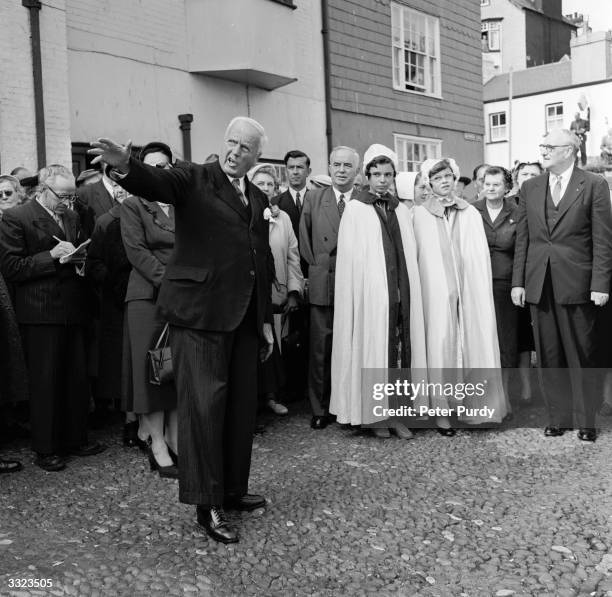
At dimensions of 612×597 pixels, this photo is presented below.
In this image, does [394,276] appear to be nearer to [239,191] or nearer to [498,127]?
[239,191]

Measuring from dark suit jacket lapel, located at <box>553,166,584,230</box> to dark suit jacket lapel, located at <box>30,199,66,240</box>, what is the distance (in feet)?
12.3

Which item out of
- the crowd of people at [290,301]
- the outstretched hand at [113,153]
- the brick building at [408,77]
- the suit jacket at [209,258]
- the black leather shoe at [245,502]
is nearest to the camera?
the outstretched hand at [113,153]

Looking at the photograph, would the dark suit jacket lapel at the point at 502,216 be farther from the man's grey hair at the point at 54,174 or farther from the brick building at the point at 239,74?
the brick building at the point at 239,74

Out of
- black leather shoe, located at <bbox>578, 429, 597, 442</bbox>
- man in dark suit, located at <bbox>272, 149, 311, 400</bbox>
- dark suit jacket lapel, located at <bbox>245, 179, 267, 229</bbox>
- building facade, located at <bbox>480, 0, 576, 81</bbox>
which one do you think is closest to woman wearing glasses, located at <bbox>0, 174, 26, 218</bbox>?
man in dark suit, located at <bbox>272, 149, 311, 400</bbox>

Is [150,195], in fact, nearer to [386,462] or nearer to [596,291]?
[386,462]

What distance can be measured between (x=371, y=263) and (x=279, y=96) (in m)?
7.99

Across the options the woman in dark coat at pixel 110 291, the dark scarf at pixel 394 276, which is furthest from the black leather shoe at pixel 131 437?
the dark scarf at pixel 394 276

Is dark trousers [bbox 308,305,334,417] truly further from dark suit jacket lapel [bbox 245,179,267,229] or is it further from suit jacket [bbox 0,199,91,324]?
dark suit jacket lapel [bbox 245,179,267,229]

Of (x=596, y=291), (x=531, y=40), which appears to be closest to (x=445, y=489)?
(x=596, y=291)

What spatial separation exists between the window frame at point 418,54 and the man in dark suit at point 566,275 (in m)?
10.4

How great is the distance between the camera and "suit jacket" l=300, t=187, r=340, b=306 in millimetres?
6207

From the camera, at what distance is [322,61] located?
555 inches

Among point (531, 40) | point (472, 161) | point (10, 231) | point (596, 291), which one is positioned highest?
point (531, 40)

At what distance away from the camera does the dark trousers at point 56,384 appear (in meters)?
5.23
